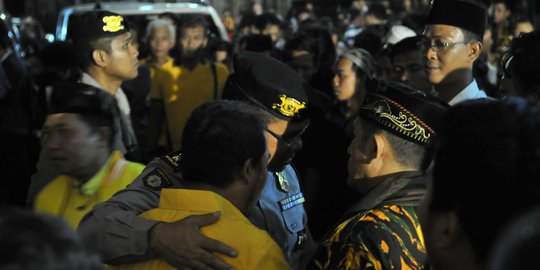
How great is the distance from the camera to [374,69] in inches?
257

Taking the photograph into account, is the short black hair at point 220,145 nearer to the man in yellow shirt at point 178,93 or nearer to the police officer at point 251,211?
the police officer at point 251,211

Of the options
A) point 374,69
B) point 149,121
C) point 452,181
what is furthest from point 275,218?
point 149,121

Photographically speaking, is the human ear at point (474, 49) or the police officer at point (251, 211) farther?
the human ear at point (474, 49)

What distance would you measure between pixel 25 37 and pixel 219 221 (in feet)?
49.7

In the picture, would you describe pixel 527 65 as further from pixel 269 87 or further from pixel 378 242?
pixel 378 242

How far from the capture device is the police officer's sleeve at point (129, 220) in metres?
2.55

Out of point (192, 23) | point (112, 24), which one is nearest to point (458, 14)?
point (112, 24)

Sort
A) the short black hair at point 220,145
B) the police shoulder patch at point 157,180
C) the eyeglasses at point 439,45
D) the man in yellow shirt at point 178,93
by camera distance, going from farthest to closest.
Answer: the man in yellow shirt at point 178,93 < the eyeglasses at point 439,45 < the police shoulder patch at point 157,180 < the short black hair at point 220,145

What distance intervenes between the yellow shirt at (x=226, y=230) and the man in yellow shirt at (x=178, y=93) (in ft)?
14.9

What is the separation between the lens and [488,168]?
5.38ft

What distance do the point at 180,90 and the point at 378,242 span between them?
5.13 metres

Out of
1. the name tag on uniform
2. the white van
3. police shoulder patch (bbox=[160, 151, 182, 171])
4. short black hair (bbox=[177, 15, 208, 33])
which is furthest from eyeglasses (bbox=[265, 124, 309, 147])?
the white van

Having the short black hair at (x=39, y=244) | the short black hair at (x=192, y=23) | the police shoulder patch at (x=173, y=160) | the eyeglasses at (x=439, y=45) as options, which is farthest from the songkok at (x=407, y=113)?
the short black hair at (x=192, y=23)

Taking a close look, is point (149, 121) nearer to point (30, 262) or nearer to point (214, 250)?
point (214, 250)
